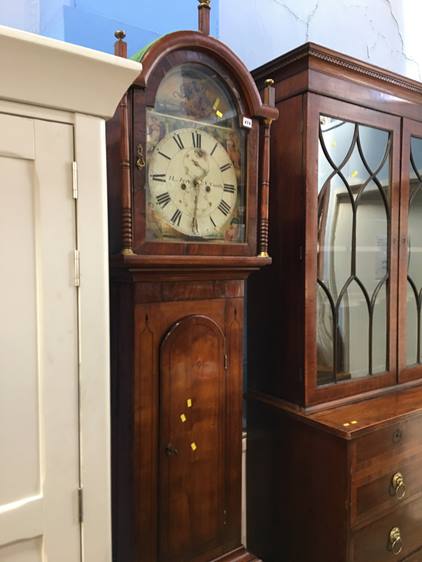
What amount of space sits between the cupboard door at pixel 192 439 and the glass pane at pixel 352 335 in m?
0.50

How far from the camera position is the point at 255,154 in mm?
1193

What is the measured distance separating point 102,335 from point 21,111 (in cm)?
40

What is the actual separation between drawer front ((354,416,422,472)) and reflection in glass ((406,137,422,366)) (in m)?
0.30

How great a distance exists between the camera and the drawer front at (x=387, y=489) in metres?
1.29

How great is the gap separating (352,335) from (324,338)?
0.13m

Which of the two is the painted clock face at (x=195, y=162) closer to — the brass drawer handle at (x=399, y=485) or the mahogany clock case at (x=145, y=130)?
the mahogany clock case at (x=145, y=130)

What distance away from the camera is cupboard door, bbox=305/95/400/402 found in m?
1.39

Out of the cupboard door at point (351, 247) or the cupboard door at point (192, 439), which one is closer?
the cupboard door at point (192, 439)

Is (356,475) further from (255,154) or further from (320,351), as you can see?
(255,154)

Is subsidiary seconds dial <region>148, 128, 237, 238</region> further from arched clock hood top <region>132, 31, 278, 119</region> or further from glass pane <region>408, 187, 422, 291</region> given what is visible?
glass pane <region>408, 187, 422, 291</region>

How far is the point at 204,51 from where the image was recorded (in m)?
1.08

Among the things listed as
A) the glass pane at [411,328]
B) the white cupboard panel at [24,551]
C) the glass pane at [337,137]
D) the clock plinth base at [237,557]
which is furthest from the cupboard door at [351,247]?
the white cupboard panel at [24,551]

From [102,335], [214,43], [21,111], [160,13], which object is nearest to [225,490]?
[102,335]

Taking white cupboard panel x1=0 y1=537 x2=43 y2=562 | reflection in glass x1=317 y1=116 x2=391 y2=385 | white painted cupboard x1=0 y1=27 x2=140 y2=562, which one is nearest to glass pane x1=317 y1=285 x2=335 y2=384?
reflection in glass x1=317 y1=116 x2=391 y2=385
